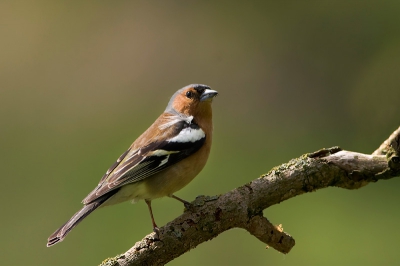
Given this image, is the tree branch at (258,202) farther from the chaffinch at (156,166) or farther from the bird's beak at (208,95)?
the bird's beak at (208,95)

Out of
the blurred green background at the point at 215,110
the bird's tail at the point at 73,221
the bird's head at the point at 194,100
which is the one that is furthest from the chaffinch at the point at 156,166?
the blurred green background at the point at 215,110

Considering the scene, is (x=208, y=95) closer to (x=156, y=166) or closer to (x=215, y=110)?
(x=156, y=166)

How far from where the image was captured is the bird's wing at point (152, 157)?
3.47 metres

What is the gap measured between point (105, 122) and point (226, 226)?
4945 mm

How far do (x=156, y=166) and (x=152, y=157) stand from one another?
3.1 inches

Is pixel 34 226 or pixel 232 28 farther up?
pixel 232 28

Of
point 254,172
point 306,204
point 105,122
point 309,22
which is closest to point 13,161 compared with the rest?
point 105,122

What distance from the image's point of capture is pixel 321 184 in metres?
3.19

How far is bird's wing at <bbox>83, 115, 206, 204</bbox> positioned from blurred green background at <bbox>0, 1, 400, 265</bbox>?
197 cm

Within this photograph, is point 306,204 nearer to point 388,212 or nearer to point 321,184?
point 388,212

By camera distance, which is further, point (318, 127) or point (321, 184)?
point (318, 127)

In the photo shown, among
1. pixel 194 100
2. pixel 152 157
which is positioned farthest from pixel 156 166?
pixel 194 100

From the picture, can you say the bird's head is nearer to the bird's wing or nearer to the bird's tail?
the bird's wing

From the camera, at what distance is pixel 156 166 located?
11.7ft
